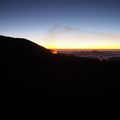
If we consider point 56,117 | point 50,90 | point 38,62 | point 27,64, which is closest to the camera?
point 56,117

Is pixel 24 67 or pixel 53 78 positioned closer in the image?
pixel 53 78

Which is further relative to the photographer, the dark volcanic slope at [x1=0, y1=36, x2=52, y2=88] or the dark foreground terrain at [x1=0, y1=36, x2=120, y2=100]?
the dark volcanic slope at [x1=0, y1=36, x2=52, y2=88]

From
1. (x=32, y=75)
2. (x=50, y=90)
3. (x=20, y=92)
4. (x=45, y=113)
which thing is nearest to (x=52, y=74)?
(x=32, y=75)

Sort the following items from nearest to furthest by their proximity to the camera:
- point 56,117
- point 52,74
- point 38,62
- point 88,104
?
point 56,117
point 88,104
point 52,74
point 38,62

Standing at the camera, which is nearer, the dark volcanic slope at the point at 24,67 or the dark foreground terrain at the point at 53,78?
the dark foreground terrain at the point at 53,78

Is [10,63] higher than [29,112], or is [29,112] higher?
[10,63]

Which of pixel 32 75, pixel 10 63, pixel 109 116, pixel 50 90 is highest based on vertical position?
pixel 10 63

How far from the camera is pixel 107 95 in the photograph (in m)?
17.2

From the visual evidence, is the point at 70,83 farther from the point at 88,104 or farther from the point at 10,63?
the point at 10,63

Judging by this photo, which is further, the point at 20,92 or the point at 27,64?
the point at 27,64

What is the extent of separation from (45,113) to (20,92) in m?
3.98

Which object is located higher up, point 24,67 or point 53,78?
point 24,67

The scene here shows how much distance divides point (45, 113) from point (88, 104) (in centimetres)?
454

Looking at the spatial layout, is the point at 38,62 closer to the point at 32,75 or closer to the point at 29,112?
the point at 32,75
